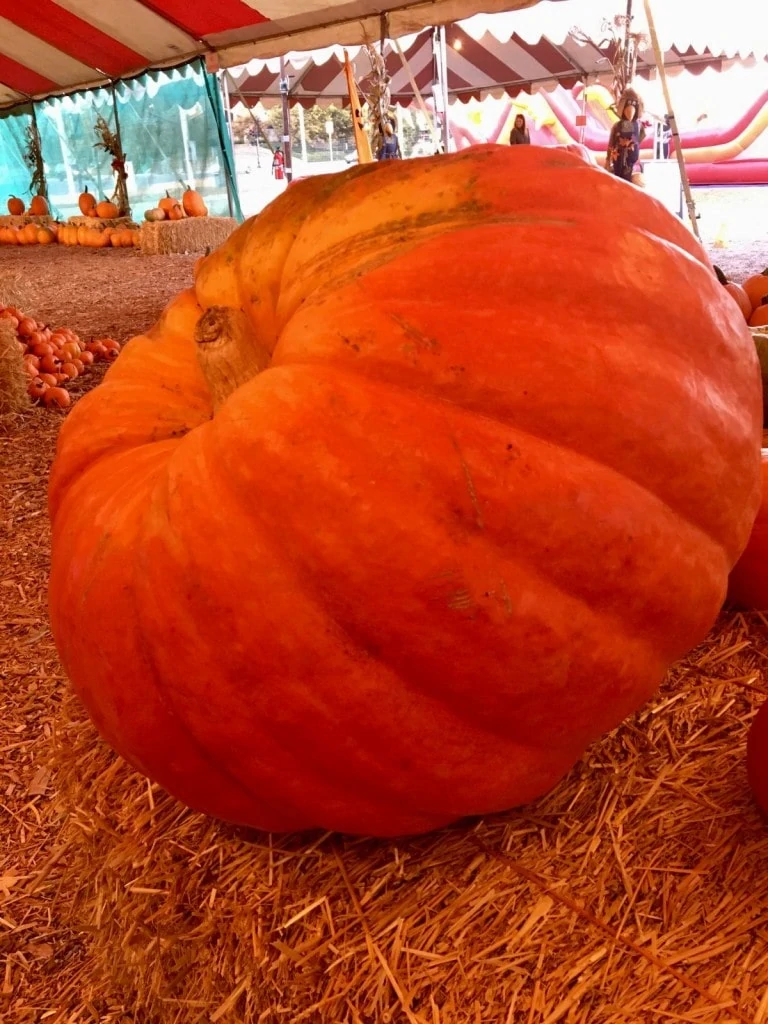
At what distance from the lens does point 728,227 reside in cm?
959

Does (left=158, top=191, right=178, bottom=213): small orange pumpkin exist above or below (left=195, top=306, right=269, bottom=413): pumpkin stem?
above

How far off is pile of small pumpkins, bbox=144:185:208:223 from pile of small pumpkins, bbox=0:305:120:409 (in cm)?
606

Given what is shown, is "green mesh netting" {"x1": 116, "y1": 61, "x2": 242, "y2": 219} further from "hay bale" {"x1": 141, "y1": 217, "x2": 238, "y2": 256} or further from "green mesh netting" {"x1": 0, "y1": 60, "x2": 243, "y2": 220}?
"hay bale" {"x1": 141, "y1": 217, "x2": 238, "y2": 256}

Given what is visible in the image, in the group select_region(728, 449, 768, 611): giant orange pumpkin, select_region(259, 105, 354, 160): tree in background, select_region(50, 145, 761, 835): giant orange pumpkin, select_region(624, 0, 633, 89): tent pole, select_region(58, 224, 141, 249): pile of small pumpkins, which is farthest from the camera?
A: select_region(259, 105, 354, 160): tree in background

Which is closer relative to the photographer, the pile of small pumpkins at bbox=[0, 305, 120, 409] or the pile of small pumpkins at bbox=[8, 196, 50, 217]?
the pile of small pumpkins at bbox=[0, 305, 120, 409]

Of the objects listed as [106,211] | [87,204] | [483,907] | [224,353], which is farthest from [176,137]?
[483,907]

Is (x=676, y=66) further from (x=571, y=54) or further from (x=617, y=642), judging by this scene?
(x=617, y=642)

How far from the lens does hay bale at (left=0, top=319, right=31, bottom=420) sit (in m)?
3.49

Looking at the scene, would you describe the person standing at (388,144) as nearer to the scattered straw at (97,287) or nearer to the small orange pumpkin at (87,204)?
the scattered straw at (97,287)

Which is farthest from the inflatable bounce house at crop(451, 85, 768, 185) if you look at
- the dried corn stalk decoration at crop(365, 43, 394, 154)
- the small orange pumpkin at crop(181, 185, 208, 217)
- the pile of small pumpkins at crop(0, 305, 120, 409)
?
the pile of small pumpkins at crop(0, 305, 120, 409)

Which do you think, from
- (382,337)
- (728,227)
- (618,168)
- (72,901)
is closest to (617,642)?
(382,337)

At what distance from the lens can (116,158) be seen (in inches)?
445

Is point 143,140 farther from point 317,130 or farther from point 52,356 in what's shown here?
point 317,130

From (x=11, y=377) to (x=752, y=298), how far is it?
3.40m
